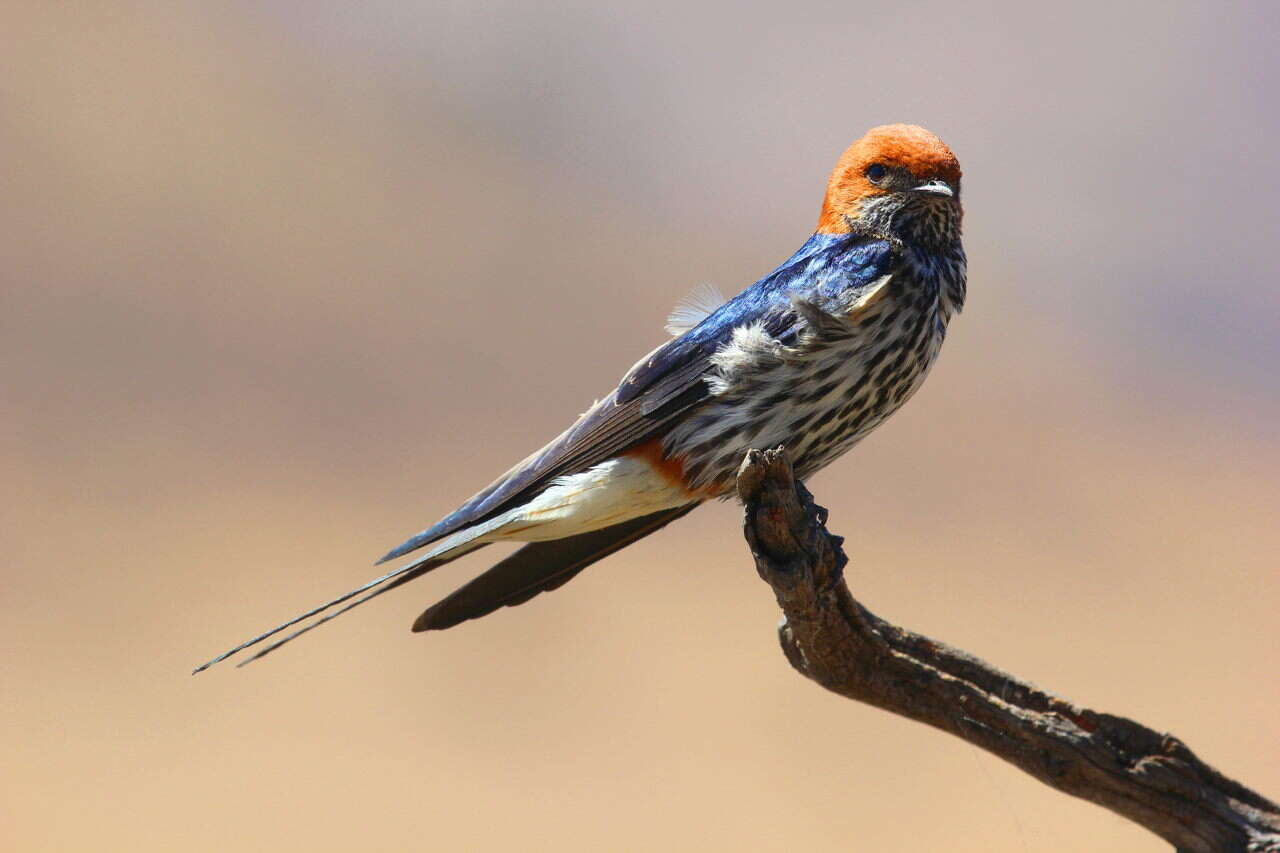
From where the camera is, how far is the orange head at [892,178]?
420 centimetres

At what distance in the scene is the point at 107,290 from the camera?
70.8ft

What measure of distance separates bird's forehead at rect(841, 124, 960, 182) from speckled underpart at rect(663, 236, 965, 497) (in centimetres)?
26

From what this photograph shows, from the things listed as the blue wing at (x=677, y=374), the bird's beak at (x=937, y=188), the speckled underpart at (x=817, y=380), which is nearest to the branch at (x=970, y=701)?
the speckled underpart at (x=817, y=380)

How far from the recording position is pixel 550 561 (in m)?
4.46

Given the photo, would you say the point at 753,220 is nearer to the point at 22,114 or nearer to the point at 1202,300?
the point at 1202,300

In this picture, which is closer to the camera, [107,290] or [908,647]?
[908,647]

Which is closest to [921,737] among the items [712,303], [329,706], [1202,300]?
[329,706]

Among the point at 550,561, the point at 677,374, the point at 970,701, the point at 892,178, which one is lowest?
the point at 970,701

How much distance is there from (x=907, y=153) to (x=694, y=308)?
762 mm

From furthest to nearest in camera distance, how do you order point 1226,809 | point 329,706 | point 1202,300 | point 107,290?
point 1202,300 → point 107,290 → point 329,706 → point 1226,809

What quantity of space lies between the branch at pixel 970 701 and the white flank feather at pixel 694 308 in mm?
871

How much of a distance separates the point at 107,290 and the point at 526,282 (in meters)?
6.55

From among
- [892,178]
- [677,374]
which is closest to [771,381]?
[677,374]

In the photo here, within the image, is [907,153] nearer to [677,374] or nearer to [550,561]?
[677,374]
